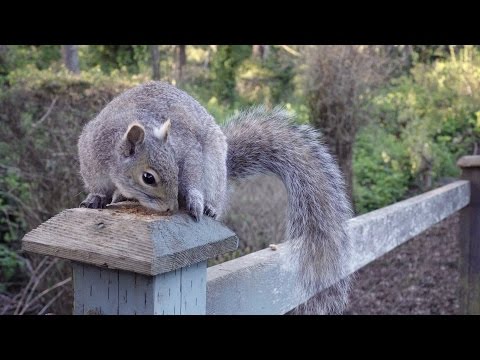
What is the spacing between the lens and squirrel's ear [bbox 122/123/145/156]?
1099 mm

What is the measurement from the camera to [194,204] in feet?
3.32

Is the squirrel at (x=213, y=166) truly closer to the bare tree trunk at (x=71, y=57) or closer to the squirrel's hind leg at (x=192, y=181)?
the squirrel's hind leg at (x=192, y=181)

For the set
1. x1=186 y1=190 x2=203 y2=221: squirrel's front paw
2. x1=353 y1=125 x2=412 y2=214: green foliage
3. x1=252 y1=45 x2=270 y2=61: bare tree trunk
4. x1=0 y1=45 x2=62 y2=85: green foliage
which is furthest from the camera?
x1=252 y1=45 x2=270 y2=61: bare tree trunk

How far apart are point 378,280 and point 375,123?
83.0 inches

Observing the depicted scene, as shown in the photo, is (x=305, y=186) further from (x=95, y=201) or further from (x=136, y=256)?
(x=136, y=256)

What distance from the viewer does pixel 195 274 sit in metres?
0.77

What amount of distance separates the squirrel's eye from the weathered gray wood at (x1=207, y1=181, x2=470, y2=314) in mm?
214

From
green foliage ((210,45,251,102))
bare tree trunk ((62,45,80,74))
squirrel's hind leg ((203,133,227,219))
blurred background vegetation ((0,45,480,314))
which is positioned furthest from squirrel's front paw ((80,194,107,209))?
green foliage ((210,45,251,102))

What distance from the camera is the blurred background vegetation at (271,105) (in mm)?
3109

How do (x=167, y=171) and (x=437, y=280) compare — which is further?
(x=437, y=280)

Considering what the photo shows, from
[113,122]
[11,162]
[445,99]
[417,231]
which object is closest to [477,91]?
Result: [445,99]

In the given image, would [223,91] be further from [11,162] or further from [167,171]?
[167,171]

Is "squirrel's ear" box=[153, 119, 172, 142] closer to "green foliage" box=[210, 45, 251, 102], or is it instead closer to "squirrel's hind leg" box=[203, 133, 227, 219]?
"squirrel's hind leg" box=[203, 133, 227, 219]

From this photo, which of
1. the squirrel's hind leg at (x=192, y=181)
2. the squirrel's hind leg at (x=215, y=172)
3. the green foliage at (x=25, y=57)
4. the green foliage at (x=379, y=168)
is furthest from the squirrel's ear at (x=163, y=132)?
the green foliage at (x=379, y=168)
